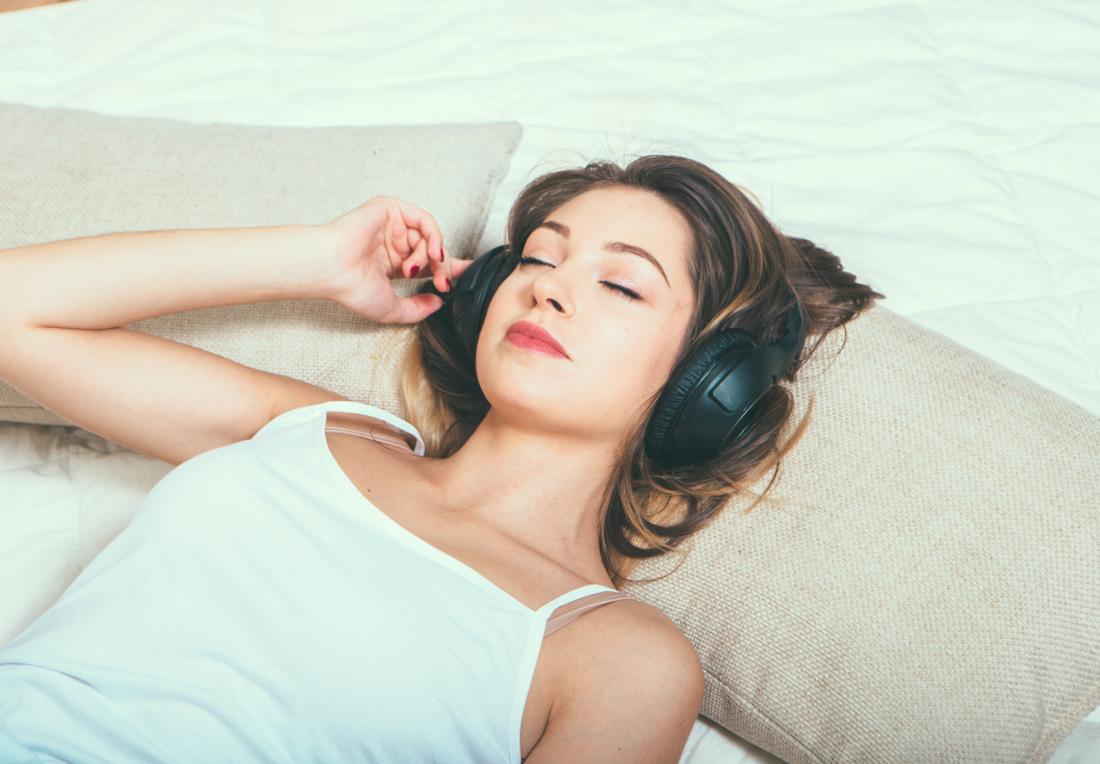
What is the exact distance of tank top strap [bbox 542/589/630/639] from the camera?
0.99 metres

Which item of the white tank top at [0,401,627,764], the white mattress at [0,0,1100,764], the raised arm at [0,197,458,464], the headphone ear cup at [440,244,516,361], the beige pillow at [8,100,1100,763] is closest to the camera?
the white tank top at [0,401,627,764]

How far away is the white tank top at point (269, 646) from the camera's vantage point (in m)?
0.89

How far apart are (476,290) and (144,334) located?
412 mm

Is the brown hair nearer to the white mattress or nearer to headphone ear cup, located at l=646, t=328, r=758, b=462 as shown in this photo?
headphone ear cup, located at l=646, t=328, r=758, b=462

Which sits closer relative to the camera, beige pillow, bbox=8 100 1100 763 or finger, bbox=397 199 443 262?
beige pillow, bbox=8 100 1100 763

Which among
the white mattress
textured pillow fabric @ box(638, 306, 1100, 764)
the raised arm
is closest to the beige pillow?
textured pillow fabric @ box(638, 306, 1100, 764)

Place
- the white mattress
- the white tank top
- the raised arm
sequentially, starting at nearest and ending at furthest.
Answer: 1. the white tank top
2. the raised arm
3. the white mattress

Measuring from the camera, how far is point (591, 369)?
107 cm

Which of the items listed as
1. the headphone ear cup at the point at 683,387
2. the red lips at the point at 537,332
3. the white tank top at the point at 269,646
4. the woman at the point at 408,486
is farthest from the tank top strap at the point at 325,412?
the headphone ear cup at the point at 683,387

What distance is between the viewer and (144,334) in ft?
3.79

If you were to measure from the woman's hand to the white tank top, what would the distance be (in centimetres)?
32

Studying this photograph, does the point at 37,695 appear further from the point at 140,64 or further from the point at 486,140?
the point at 140,64

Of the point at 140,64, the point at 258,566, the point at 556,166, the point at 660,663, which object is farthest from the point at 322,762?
the point at 140,64

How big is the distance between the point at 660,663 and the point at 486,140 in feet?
2.71
